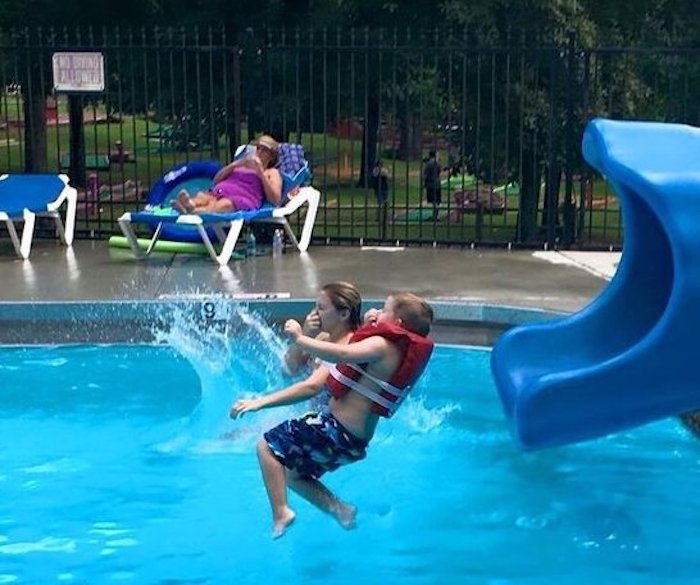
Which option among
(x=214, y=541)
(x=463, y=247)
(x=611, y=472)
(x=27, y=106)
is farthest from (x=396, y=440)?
(x=27, y=106)

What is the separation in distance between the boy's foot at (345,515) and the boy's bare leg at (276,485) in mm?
170

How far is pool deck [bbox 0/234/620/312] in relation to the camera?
848cm

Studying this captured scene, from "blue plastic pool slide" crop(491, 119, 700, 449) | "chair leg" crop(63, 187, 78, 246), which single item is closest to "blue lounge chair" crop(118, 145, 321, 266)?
"chair leg" crop(63, 187, 78, 246)

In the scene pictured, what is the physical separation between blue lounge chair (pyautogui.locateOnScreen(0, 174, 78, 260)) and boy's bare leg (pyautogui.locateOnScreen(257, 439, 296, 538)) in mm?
6073

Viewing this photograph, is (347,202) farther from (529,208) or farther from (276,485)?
(276,485)

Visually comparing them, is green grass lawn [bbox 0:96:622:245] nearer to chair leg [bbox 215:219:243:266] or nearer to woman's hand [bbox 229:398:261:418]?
chair leg [bbox 215:219:243:266]

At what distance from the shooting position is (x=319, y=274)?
938cm

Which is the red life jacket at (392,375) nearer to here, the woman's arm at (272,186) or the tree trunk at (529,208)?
the woman's arm at (272,186)

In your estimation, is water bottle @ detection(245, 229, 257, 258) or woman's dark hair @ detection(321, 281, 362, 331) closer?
woman's dark hair @ detection(321, 281, 362, 331)

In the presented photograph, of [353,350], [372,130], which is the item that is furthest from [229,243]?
[372,130]

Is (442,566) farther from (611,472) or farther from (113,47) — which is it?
(113,47)

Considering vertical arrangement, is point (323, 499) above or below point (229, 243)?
below

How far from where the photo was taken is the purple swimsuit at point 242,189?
9.88 meters

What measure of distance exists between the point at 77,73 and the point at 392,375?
25.1ft
